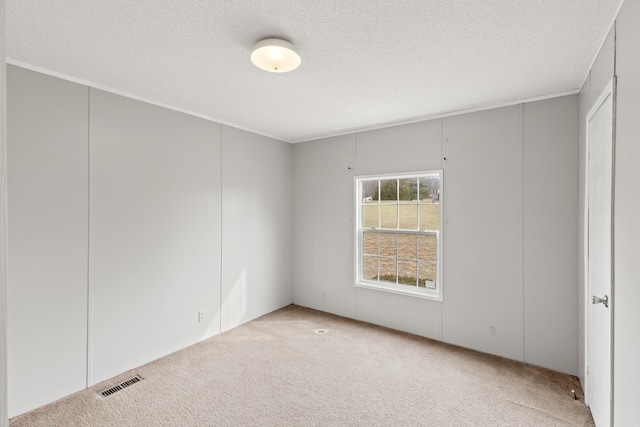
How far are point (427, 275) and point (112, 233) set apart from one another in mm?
3473

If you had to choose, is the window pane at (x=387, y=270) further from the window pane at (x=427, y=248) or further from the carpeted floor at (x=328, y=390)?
the carpeted floor at (x=328, y=390)

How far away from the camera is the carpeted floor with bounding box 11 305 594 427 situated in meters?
2.34

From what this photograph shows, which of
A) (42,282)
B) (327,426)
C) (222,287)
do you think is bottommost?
(327,426)

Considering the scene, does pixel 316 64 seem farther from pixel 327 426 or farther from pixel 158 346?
pixel 158 346

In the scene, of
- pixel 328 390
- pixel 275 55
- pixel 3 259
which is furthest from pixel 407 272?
pixel 3 259

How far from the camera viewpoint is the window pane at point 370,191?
4.35 meters

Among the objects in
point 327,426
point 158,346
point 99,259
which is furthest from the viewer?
point 158,346

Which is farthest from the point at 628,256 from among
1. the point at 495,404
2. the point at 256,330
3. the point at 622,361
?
the point at 256,330

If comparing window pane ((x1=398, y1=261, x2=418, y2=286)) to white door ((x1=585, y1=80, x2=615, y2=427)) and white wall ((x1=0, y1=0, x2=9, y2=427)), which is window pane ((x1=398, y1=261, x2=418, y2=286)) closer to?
white door ((x1=585, y1=80, x2=615, y2=427))

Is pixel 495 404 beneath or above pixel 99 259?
beneath

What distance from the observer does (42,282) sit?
8.11ft

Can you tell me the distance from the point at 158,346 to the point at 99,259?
112 cm

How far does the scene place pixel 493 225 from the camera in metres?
3.34

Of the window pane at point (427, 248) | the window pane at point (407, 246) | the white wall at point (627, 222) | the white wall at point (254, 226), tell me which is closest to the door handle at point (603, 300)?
the white wall at point (627, 222)
